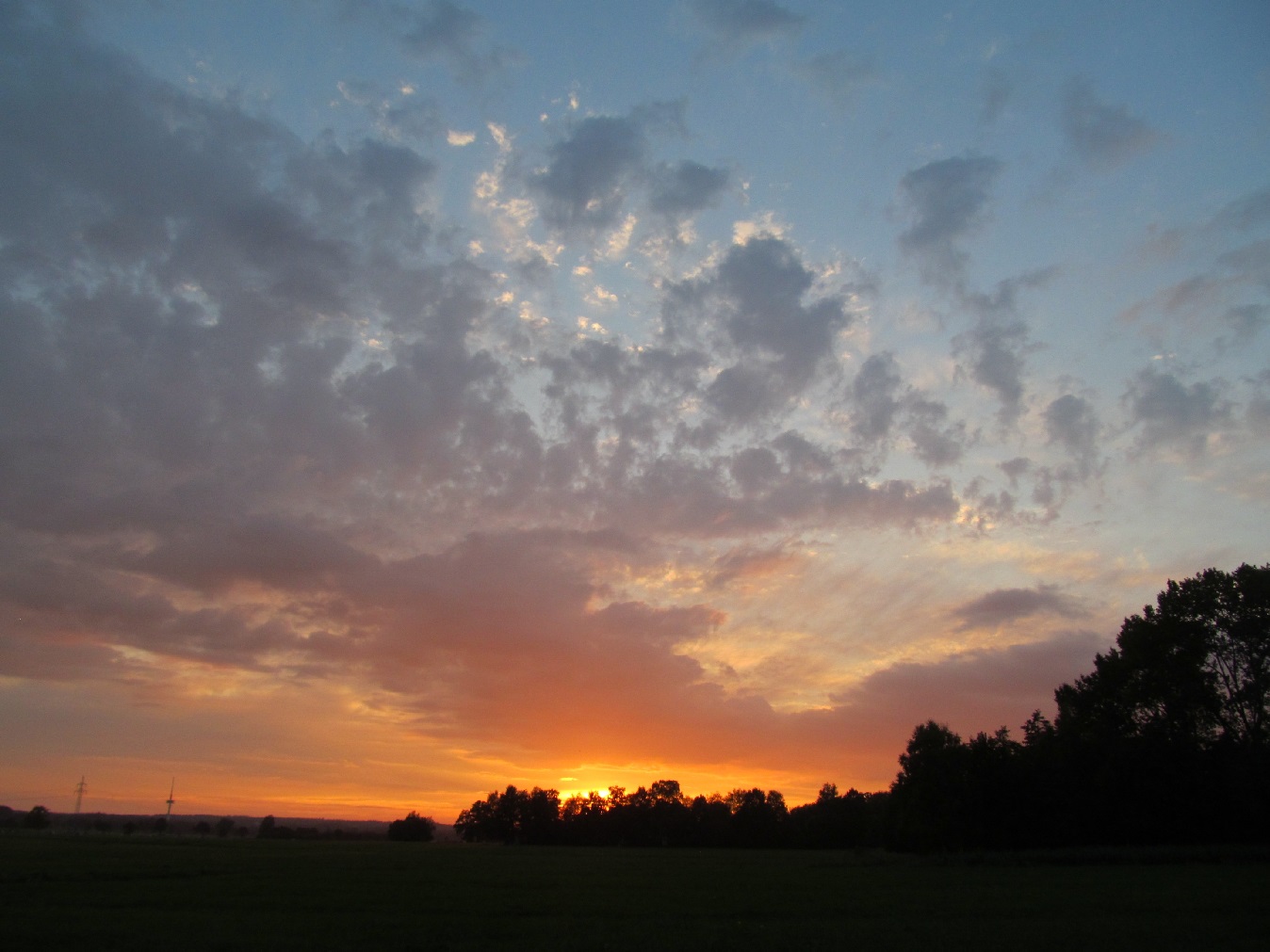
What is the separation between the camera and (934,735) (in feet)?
226

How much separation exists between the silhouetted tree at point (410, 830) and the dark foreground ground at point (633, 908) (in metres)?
121

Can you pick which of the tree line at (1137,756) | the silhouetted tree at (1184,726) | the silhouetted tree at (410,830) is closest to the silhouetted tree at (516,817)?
the silhouetted tree at (410,830)

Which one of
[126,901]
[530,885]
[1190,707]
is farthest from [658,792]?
[126,901]

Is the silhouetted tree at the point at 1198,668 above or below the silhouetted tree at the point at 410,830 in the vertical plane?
above

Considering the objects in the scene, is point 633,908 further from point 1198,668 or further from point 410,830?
point 410,830

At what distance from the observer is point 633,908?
26.6 m

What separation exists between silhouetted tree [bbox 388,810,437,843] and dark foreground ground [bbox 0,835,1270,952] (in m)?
121

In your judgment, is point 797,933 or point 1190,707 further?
point 1190,707

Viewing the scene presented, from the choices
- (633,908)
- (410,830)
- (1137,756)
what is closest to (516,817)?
(410,830)

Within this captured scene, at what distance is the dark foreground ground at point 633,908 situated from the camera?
19125 mm

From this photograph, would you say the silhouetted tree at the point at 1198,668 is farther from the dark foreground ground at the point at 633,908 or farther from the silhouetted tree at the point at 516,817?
the silhouetted tree at the point at 516,817

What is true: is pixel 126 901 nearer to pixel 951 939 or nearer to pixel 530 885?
pixel 530 885

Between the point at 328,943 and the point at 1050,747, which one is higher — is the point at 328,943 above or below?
below

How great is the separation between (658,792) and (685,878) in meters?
114
